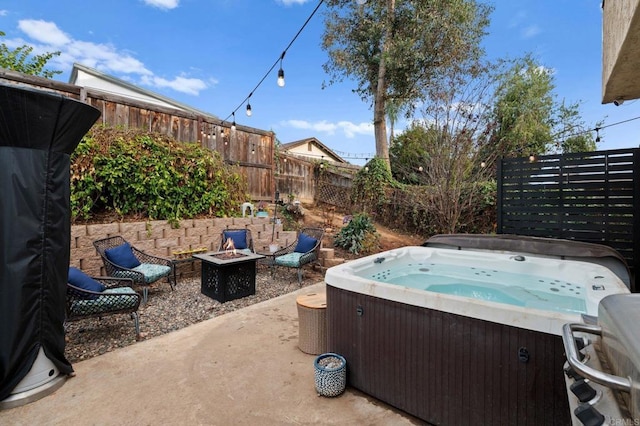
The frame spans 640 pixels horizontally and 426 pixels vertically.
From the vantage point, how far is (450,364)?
1.94 m

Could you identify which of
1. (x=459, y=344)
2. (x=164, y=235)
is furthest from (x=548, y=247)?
(x=164, y=235)

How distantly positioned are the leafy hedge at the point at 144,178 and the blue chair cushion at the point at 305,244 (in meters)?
1.78

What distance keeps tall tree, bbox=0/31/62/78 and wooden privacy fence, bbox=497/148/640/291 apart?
38.8 ft

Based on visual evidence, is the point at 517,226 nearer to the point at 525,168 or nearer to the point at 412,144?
the point at 525,168

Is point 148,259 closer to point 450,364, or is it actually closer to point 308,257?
point 308,257

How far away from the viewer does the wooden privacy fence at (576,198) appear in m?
3.82

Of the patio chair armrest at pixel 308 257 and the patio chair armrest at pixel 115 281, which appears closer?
the patio chair armrest at pixel 115 281

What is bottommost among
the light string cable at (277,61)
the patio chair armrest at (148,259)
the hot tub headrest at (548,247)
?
the patio chair armrest at (148,259)

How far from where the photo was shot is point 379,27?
10102 mm

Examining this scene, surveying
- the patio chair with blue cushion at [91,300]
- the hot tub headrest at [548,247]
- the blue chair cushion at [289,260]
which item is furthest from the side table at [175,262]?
the hot tub headrest at [548,247]

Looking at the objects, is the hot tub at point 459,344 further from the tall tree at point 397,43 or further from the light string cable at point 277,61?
the tall tree at point 397,43

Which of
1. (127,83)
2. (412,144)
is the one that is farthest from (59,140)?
(127,83)

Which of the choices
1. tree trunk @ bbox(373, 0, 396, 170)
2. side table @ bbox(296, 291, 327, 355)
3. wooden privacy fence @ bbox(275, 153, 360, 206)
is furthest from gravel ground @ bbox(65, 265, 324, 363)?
tree trunk @ bbox(373, 0, 396, 170)

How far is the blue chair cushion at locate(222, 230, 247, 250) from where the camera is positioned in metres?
5.70
